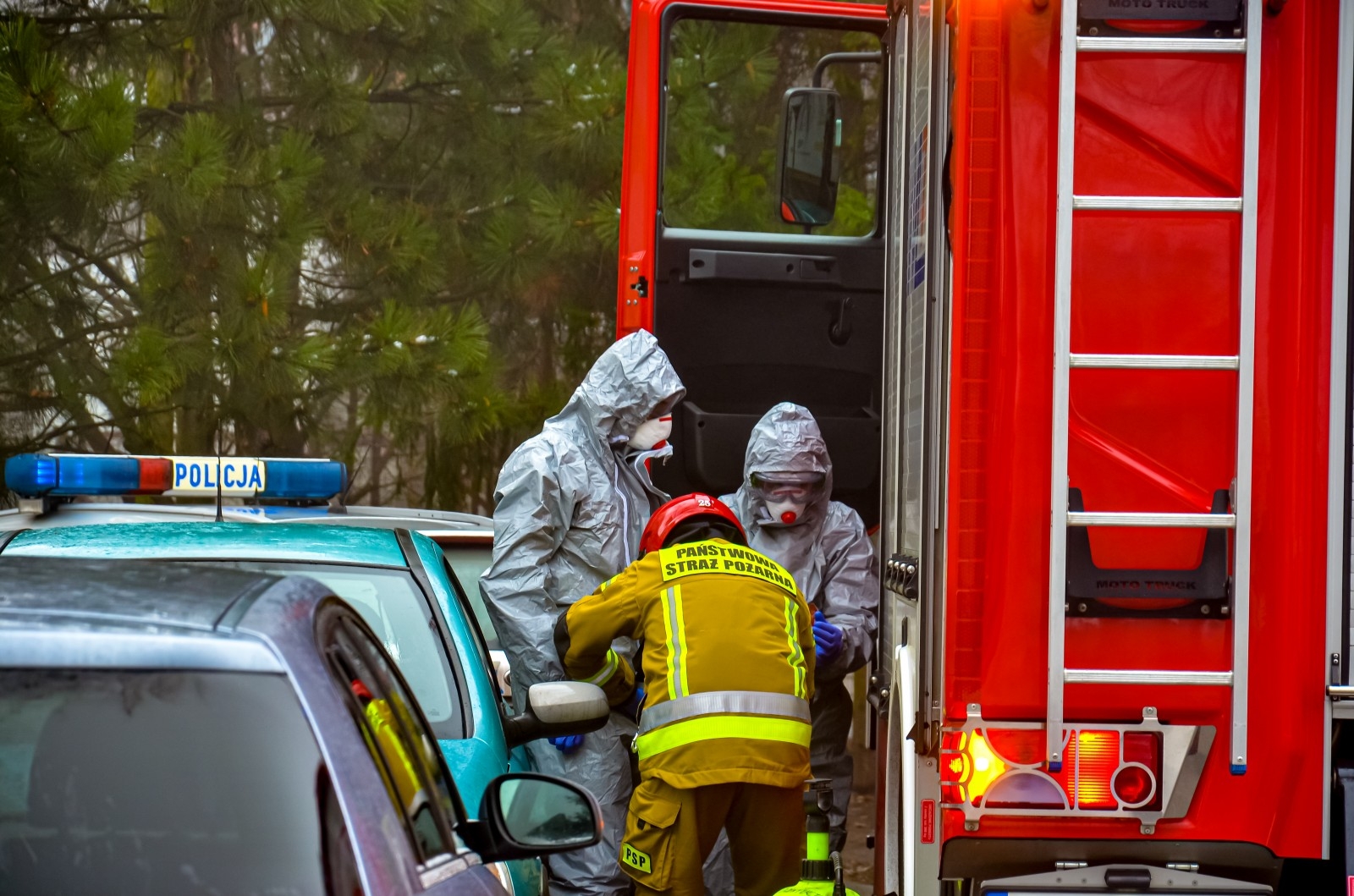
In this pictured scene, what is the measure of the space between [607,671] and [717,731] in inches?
17.2

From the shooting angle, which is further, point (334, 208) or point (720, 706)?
point (334, 208)

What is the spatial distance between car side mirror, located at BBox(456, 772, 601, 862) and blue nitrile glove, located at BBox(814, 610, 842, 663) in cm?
316

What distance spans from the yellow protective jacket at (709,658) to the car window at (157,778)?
247cm

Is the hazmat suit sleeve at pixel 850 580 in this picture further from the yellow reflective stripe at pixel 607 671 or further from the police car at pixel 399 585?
the police car at pixel 399 585

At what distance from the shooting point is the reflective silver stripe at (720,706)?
168 inches

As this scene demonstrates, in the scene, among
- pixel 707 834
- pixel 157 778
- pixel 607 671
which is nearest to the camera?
pixel 157 778

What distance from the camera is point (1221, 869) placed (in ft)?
11.1

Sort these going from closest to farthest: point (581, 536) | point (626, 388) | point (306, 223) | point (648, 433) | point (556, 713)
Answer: point (556, 713)
point (581, 536)
point (626, 388)
point (648, 433)
point (306, 223)

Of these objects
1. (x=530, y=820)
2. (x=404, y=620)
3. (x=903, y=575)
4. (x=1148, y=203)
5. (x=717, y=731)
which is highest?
(x=1148, y=203)

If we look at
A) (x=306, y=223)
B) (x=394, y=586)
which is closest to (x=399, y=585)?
(x=394, y=586)

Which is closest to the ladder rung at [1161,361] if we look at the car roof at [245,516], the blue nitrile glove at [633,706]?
the blue nitrile glove at [633,706]

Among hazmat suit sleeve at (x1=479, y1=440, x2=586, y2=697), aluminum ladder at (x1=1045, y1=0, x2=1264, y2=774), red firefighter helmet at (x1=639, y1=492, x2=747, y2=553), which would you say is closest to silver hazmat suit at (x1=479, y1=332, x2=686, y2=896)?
hazmat suit sleeve at (x1=479, y1=440, x2=586, y2=697)

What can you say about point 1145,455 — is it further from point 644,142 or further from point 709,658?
point 644,142

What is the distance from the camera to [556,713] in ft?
12.8
